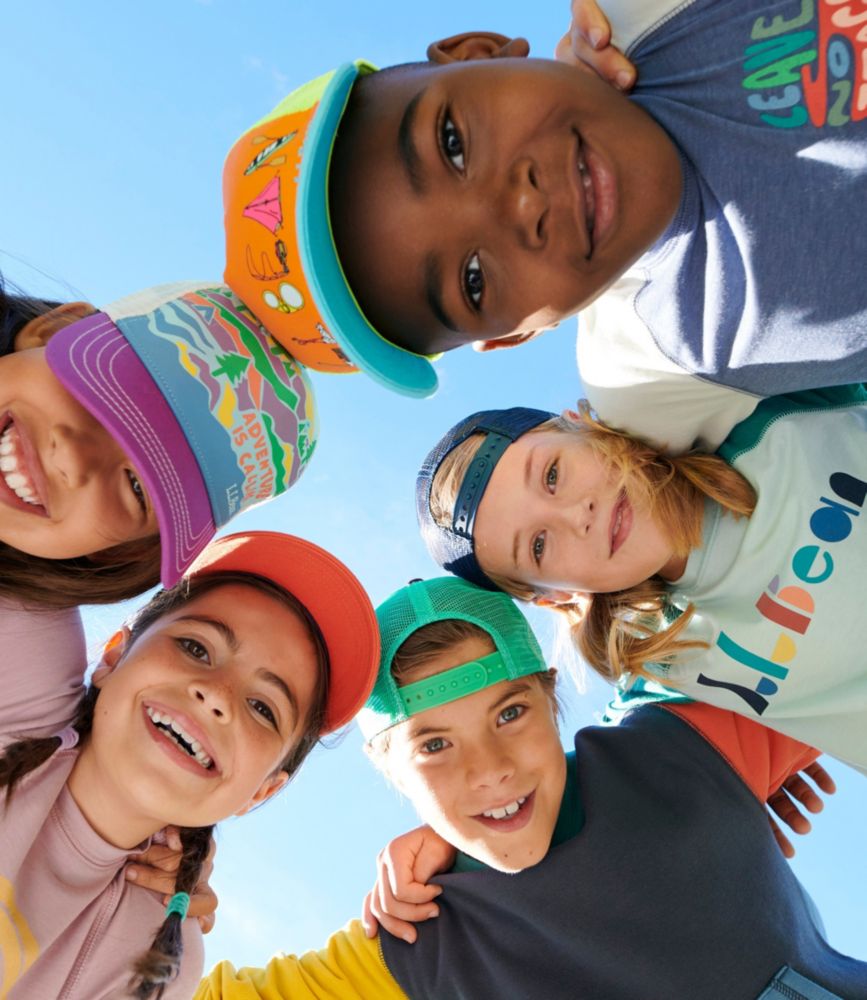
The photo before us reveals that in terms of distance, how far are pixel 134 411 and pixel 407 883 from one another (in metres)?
1.73

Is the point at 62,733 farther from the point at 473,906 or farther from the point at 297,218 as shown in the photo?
the point at 297,218

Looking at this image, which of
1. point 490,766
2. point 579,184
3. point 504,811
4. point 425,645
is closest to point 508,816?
point 504,811

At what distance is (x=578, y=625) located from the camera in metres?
3.44

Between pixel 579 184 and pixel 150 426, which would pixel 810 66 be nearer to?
pixel 579 184

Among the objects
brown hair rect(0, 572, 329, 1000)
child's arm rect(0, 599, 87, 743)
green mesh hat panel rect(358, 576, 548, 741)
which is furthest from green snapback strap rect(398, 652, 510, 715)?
child's arm rect(0, 599, 87, 743)

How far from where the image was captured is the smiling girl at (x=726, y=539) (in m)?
2.92

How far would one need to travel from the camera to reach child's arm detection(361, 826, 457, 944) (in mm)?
2928

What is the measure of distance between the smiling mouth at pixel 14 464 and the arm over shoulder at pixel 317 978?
62.9 inches

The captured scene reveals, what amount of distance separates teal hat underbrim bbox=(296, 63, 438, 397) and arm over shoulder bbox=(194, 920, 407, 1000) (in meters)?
1.81

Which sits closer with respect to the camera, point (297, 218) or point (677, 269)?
point (297, 218)

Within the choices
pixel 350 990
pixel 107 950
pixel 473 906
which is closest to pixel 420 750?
pixel 473 906

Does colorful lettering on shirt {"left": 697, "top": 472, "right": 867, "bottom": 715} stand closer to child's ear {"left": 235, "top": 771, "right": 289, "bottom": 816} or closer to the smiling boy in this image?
the smiling boy

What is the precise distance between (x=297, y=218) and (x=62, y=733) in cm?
155

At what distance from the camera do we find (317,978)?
2.92 metres
